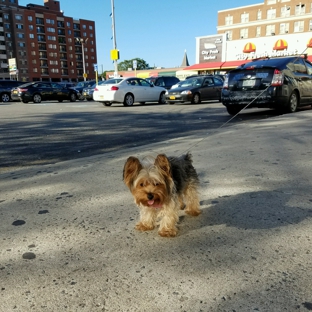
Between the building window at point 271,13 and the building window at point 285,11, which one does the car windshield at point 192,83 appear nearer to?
the building window at point 285,11

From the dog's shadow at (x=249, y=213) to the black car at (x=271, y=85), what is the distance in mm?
6093

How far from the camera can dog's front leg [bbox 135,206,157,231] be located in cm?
255

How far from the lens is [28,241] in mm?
2480

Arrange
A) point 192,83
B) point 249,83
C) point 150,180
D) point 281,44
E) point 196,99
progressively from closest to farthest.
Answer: point 150,180, point 249,83, point 196,99, point 192,83, point 281,44

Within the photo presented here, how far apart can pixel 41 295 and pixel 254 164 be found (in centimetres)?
350

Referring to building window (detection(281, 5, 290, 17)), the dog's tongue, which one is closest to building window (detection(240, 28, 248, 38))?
building window (detection(281, 5, 290, 17))

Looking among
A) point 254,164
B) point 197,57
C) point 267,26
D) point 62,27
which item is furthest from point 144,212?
point 62,27

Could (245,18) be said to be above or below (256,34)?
above

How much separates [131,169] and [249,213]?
1.32 m

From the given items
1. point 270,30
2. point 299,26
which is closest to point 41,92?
point 270,30

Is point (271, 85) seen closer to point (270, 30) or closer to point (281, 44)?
point (281, 44)

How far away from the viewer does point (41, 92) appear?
2253 centimetres

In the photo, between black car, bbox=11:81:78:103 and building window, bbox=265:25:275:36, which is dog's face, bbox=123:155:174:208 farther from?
building window, bbox=265:25:275:36

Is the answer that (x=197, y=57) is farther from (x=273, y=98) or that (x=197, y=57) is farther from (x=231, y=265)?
(x=231, y=265)
